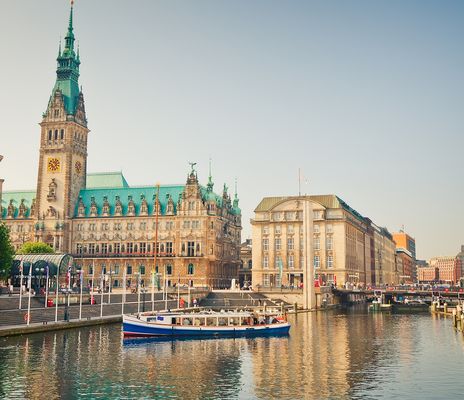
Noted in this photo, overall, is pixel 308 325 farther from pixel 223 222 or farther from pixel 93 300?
pixel 223 222

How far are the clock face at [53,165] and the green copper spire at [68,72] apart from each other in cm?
1628

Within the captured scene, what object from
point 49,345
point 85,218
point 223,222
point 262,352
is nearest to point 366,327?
point 262,352

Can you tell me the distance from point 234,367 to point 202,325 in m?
27.1

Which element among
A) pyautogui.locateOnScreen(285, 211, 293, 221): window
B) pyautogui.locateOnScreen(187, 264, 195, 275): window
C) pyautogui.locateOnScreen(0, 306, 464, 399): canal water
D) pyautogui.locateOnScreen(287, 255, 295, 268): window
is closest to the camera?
pyautogui.locateOnScreen(0, 306, 464, 399): canal water

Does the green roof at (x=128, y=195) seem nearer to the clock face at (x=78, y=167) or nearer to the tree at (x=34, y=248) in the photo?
the clock face at (x=78, y=167)

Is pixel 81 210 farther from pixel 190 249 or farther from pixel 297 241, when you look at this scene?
pixel 297 241

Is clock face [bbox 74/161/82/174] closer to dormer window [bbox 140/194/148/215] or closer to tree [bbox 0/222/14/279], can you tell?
dormer window [bbox 140/194/148/215]

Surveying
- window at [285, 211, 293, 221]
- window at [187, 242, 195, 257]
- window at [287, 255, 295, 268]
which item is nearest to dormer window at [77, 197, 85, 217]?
window at [187, 242, 195, 257]

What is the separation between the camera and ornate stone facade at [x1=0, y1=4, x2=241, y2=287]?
176 meters

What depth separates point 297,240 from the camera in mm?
169125

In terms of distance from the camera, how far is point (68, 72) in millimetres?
187875

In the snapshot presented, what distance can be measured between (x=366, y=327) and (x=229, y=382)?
53960 millimetres

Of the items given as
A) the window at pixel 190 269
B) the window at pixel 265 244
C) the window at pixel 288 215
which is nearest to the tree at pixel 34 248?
the window at pixel 190 269

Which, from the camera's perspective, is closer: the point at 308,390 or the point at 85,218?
the point at 308,390
